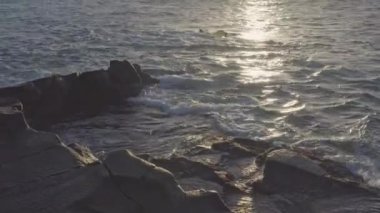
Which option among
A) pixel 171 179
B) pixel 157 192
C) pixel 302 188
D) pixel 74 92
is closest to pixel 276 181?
pixel 302 188

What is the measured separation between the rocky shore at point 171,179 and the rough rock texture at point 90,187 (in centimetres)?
1

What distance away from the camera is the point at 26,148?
963 cm

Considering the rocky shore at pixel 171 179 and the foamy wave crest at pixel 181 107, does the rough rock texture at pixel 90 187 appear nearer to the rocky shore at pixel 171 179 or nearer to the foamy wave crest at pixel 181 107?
the rocky shore at pixel 171 179

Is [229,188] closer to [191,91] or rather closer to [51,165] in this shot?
[51,165]

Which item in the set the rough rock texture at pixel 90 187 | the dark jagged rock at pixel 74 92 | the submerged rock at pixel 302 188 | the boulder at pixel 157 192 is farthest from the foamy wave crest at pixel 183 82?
the boulder at pixel 157 192

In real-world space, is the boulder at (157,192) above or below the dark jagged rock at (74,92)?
above

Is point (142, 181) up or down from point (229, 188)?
up

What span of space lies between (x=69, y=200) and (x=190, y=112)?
6.87 m

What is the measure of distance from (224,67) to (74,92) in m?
6.27

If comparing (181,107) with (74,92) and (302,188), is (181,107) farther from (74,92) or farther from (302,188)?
(302,188)

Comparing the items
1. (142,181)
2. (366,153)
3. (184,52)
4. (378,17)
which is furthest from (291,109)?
(378,17)

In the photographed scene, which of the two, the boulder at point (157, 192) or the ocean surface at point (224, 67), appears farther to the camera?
the ocean surface at point (224, 67)

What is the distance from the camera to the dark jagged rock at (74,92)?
551 inches

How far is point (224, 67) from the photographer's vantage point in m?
19.8
